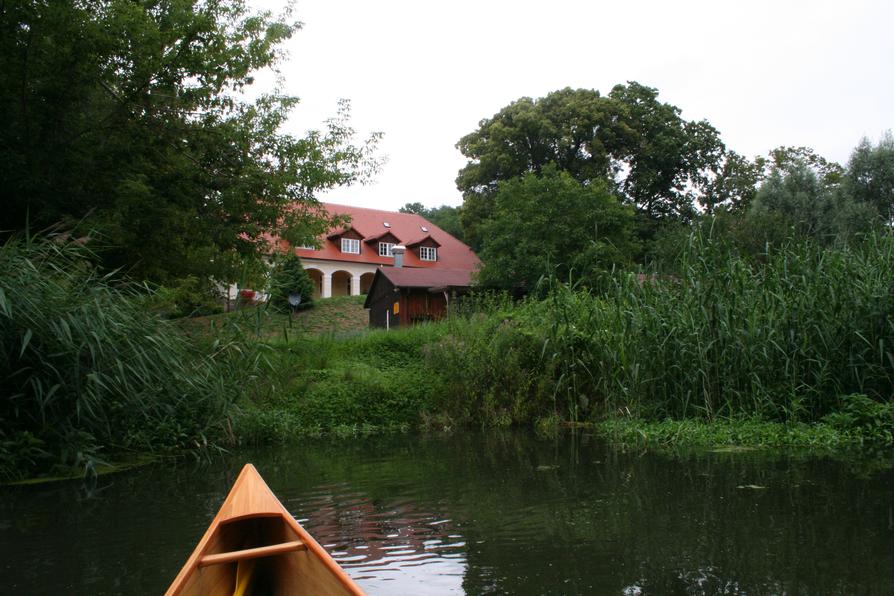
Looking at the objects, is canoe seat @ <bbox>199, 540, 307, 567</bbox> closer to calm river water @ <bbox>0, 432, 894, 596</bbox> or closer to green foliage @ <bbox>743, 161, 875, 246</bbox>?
calm river water @ <bbox>0, 432, 894, 596</bbox>

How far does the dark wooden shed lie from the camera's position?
28781 mm

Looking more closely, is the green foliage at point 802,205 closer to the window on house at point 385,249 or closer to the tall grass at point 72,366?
the tall grass at point 72,366

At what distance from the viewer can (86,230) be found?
9.81m

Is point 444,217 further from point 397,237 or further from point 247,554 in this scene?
point 247,554

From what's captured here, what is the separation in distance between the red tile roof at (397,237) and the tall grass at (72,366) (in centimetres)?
3376

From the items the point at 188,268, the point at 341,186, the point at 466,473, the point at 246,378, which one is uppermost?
the point at 341,186

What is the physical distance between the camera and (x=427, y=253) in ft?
148

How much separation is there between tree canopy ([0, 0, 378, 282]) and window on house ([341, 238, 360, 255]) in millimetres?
29081

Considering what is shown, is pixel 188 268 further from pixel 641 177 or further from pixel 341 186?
pixel 641 177

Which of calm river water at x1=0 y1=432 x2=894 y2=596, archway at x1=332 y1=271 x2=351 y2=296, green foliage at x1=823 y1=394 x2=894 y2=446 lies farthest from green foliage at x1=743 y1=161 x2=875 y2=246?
archway at x1=332 y1=271 x2=351 y2=296

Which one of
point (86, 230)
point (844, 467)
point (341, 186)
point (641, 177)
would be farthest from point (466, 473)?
point (641, 177)

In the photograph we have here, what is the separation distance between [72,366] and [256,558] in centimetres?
515

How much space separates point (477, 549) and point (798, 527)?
216 centimetres

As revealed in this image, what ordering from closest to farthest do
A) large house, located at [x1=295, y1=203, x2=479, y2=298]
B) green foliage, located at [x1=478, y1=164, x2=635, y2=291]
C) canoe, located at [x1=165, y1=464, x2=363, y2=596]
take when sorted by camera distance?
1. canoe, located at [x1=165, y1=464, x2=363, y2=596]
2. green foliage, located at [x1=478, y1=164, x2=635, y2=291]
3. large house, located at [x1=295, y1=203, x2=479, y2=298]
